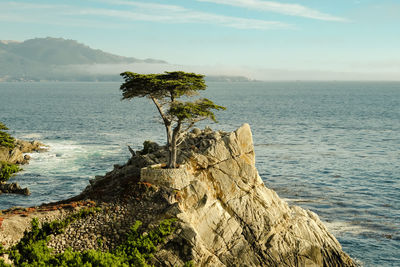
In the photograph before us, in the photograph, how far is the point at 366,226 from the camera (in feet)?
144

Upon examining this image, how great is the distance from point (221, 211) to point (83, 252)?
1192 cm

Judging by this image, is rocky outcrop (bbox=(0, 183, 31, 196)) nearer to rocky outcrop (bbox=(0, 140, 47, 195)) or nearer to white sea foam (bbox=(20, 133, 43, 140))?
rocky outcrop (bbox=(0, 140, 47, 195))

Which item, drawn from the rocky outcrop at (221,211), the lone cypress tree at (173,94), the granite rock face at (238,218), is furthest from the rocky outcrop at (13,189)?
the granite rock face at (238,218)

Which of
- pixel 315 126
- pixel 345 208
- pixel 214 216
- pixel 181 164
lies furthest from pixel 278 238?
pixel 315 126

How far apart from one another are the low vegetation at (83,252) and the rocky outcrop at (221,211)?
3.05ft

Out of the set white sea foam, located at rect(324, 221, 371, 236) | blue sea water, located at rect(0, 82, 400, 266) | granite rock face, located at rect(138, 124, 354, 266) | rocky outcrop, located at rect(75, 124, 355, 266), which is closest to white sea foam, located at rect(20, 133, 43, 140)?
blue sea water, located at rect(0, 82, 400, 266)

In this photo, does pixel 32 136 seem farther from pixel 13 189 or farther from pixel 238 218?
pixel 238 218

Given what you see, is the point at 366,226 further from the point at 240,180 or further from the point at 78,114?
the point at 78,114

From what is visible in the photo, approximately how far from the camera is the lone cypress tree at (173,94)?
34.1 m

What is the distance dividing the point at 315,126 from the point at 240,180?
83889 millimetres

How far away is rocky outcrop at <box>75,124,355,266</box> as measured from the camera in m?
30.9

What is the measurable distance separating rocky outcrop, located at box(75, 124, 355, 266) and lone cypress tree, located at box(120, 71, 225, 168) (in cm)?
273

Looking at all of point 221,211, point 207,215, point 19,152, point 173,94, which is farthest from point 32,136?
point 207,215

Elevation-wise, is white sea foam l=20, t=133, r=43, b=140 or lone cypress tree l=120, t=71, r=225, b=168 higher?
lone cypress tree l=120, t=71, r=225, b=168
